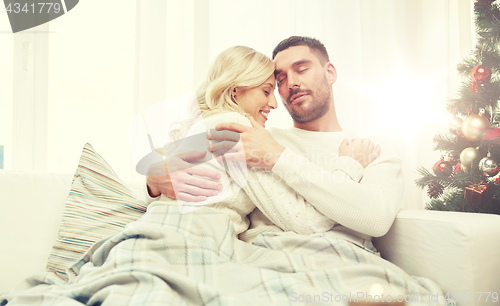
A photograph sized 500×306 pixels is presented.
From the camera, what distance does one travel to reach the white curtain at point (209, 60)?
189 centimetres

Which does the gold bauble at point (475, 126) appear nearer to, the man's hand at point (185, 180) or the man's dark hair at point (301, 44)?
the man's dark hair at point (301, 44)

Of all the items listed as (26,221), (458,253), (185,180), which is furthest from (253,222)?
(26,221)

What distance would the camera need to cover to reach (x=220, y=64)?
122 centimetres

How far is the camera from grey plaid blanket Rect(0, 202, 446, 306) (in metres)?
0.62

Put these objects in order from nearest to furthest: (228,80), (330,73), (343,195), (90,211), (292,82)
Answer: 1. (343,195)
2. (90,211)
3. (228,80)
4. (292,82)
5. (330,73)

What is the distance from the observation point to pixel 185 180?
0.94 meters

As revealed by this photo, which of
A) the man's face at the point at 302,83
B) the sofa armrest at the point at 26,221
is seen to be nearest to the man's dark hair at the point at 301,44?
the man's face at the point at 302,83

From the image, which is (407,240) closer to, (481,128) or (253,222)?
(253,222)

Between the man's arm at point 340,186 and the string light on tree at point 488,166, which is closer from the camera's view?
the man's arm at point 340,186

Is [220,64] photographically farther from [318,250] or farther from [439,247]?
[439,247]

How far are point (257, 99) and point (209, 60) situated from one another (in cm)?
101

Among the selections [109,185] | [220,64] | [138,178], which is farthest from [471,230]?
[138,178]

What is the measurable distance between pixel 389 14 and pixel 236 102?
191 cm

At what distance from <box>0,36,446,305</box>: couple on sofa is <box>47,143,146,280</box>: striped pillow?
3.8 inches
